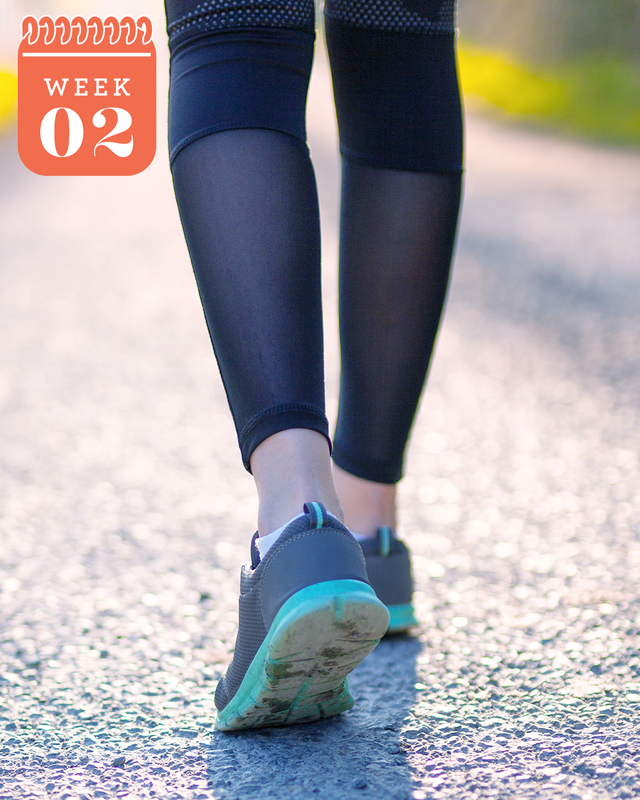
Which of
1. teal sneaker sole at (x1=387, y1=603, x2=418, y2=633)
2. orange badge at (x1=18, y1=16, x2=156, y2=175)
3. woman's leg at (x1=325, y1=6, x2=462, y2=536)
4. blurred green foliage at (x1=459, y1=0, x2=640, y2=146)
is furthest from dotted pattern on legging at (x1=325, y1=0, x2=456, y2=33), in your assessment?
blurred green foliage at (x1=459, y1=0, x2=640, y2=146)

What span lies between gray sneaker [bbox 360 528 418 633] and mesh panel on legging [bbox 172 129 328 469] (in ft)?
1.15

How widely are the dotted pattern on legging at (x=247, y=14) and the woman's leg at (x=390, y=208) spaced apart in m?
0.15

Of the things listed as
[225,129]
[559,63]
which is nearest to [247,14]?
[225,129]

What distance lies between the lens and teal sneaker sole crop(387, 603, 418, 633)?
3.78 ft

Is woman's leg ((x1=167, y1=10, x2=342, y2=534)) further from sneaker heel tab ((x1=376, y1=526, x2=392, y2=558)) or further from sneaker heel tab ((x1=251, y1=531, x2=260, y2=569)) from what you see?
sneaker heel tab ((x1=376, y1=526, x2=392, y2=558))

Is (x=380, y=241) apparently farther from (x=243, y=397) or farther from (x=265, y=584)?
(x=265, y=584)

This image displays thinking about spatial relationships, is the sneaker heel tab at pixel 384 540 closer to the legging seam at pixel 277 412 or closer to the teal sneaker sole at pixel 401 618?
the teal sneaker sole at pixel 401 618

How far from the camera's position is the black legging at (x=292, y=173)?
2.72 ft

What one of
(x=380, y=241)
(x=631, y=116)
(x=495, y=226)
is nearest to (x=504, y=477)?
(x=380, y=241)

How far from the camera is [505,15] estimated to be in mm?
15461

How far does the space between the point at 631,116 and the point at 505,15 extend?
8.32 metres

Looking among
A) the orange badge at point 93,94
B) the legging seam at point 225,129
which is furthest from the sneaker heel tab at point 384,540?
the orange badge at point 93,94

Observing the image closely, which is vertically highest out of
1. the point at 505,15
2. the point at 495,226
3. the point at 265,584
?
the point at 265,584

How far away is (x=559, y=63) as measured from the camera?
504 inches
